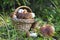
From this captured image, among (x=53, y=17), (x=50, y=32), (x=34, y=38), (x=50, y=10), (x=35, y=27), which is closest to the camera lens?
(x=50, y=32)

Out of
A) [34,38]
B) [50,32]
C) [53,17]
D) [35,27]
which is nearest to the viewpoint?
[50,32]

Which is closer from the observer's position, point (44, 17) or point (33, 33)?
point (33, 33)

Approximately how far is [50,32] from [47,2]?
1.91m

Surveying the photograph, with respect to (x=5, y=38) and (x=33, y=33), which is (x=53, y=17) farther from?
(x=5, y=38)

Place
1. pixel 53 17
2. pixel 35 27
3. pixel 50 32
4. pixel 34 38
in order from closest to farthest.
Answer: pixel 50 32
pixel 34 38
pixel 35 27
pixel 53 17

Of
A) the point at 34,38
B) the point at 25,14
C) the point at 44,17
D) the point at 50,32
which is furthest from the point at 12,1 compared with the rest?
the point at 50,32

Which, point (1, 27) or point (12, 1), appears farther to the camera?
point (12, 1)

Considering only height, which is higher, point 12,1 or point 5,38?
point 12,1

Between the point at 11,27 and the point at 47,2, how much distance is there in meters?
1.25

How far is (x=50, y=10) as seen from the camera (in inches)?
139

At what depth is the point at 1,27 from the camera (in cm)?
267

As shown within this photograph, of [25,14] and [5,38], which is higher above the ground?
[25,14]

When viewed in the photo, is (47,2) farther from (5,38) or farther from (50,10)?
(5,38)

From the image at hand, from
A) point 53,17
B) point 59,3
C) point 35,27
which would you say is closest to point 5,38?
point 35,27
